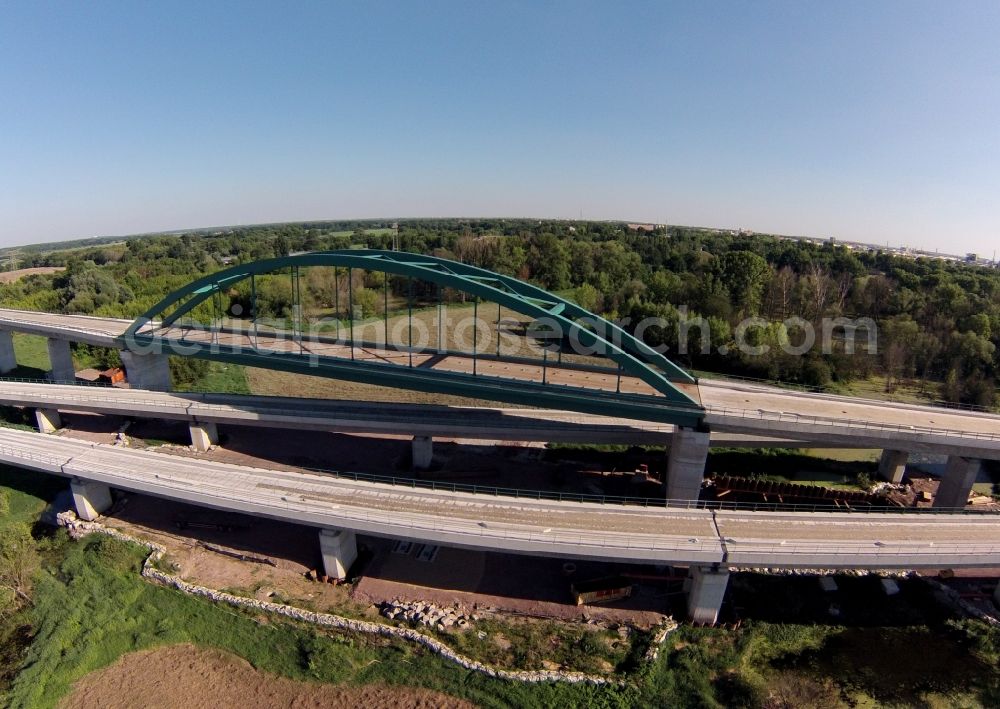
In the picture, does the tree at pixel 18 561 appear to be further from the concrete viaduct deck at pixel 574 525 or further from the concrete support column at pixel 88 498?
the concrete viaduct deck at pixel 574 525

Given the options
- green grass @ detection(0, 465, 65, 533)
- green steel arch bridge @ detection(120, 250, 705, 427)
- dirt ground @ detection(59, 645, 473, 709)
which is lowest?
dirt ground @ detection(59, 645, 473, 709)

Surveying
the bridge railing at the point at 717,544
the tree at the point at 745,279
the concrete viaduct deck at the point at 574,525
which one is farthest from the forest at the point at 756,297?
the bridge railing at the point at 717,544

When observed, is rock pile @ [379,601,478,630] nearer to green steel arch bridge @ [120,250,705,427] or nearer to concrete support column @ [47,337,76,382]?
green steel arch bridge @ [120,250,705,427]

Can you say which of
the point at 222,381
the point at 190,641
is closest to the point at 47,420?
the point at 222,381

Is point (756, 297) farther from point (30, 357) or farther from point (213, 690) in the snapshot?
point (30, 357)

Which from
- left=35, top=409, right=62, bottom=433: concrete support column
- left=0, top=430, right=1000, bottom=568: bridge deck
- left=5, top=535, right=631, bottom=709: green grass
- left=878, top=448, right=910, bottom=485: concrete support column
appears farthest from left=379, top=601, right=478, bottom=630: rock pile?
left=35, top=409, right=62, bottom=433: concrete support column
